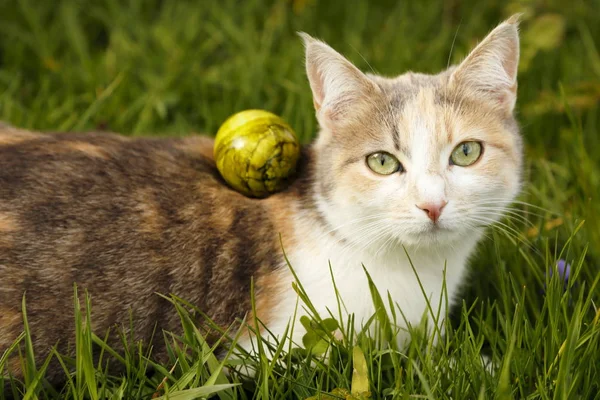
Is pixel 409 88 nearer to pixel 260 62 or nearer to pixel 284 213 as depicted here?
pixel 284 213

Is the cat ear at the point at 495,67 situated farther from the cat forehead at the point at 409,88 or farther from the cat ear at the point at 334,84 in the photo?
the cat ear at the point at 334,84

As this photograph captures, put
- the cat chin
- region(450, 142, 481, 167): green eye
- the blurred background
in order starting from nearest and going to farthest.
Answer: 1. the cat chin
2. region(450, 142, 481, 167): green eye
3. the blurred background

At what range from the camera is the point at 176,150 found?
2.93m

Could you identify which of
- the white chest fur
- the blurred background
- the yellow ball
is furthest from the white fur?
the blurred background

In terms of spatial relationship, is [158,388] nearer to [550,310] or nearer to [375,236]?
[375,236]

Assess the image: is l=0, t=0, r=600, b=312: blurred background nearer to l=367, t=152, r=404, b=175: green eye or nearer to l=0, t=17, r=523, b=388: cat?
l=0, t=17, r=523, b=388: cat

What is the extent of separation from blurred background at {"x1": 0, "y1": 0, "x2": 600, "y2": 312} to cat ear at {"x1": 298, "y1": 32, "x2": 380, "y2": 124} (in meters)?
0.98

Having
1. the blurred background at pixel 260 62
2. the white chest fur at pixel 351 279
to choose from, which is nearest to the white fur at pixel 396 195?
the white chest fur at pixel 351 279

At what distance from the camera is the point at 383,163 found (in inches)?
103

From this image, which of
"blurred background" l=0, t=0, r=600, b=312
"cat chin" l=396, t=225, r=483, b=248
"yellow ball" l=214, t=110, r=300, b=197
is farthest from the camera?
"blurred background" l=0, t=0, r=600, b=312

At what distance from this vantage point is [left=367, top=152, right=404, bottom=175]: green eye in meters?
2.57

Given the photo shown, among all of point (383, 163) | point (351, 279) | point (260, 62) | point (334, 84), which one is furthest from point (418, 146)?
point (260, 62)

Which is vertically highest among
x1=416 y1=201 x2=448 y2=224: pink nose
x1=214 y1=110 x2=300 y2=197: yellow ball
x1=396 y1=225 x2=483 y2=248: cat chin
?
x1=214 y1=110 x2=300 y2=197: yellow ball

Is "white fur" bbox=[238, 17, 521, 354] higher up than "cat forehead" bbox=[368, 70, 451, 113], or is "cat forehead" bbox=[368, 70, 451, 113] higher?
"cat forehead" bbox=[368, 70, 451, 113]
